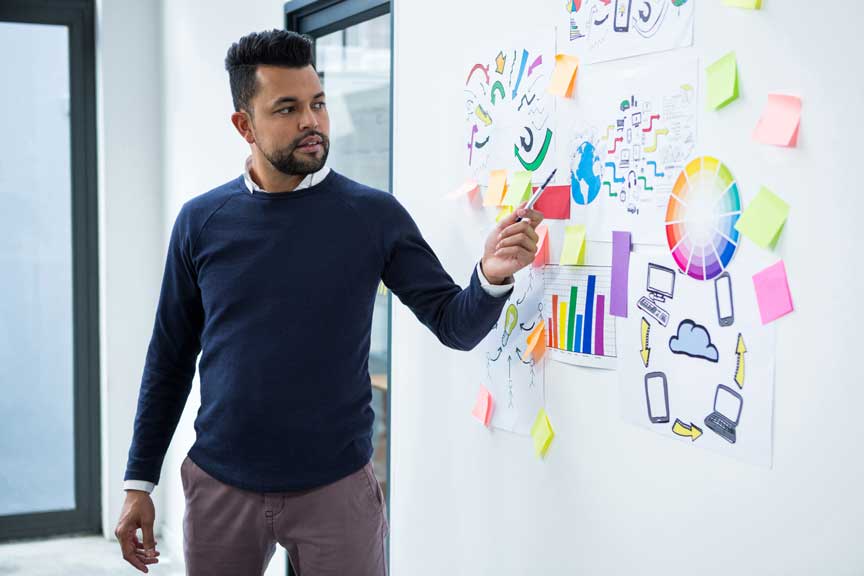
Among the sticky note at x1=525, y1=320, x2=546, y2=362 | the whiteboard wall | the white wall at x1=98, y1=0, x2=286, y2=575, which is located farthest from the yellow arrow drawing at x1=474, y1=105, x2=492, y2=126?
the white wall at x1=98, y1=0, x2=286, y2=575

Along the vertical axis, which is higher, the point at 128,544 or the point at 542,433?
the point at 542,433

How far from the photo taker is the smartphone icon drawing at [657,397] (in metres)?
Answer: 1.37

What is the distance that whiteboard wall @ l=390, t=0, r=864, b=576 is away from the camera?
1122mm

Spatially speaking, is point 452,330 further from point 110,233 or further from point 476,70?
point 110,233

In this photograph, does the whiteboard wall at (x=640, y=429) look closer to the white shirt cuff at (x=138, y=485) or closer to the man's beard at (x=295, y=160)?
the man's beard at (x=295, y=160)

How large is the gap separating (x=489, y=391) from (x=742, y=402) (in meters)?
0.62

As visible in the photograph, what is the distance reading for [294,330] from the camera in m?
1.67

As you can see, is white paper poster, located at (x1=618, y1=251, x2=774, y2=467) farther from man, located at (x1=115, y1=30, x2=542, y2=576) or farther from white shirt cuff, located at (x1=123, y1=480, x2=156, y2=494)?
white shirt cuff, located at (x1=123, y1=480, x2=156, y2=494)

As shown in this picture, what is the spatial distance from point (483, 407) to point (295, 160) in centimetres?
59

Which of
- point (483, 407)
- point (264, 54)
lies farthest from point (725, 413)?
point (264, 54)

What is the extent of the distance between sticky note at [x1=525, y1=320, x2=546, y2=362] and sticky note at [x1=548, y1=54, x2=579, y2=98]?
1.32 ft

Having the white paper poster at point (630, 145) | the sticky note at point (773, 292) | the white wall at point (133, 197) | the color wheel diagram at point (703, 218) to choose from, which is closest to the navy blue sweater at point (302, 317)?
the white paper poster at point (630, 145)

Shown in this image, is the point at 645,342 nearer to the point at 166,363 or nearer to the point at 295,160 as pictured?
the point at 295,160

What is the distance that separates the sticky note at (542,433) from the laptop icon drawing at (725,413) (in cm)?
37
